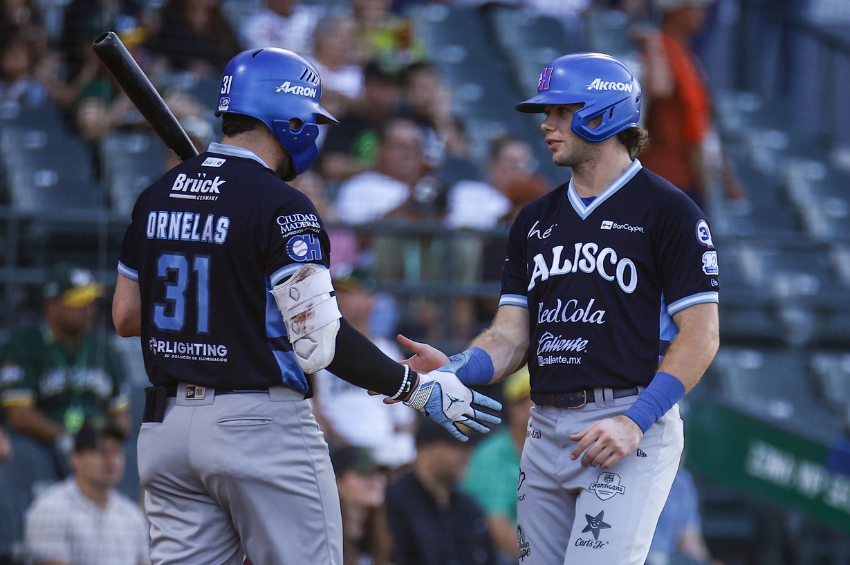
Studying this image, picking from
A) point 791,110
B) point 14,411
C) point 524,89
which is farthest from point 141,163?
point 791,110

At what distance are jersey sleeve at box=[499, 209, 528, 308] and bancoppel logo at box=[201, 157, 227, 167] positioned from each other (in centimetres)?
98

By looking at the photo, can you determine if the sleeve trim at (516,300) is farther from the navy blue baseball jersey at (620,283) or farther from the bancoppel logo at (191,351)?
the bancoppel logo at (191,351)

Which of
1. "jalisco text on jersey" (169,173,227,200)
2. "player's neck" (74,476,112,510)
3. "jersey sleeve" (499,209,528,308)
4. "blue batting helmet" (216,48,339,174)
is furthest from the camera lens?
"player's neck" (74,476,112,510)

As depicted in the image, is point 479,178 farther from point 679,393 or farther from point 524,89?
point 679,393

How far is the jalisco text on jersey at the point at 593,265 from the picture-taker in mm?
3279

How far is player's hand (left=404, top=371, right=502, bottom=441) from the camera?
3.36m

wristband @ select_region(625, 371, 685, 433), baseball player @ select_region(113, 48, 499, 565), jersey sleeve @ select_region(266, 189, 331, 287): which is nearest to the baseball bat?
baseball player @ select_region(113, 48, 499, 565)

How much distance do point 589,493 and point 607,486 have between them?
0.19 ft

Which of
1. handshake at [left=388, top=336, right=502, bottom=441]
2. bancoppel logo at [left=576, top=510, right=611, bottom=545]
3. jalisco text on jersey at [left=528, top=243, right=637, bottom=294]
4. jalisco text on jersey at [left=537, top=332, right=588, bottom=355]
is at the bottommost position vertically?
bancoppel logo at [left=576, top=510, right=611, bottom=545]

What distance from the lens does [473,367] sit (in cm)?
355

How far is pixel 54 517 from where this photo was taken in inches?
218

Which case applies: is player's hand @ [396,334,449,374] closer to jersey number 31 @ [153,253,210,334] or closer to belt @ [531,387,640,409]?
belt @ [531,387,640,409]

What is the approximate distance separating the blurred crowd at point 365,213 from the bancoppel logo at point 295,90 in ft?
8.69

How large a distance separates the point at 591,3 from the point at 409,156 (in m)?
4.18
